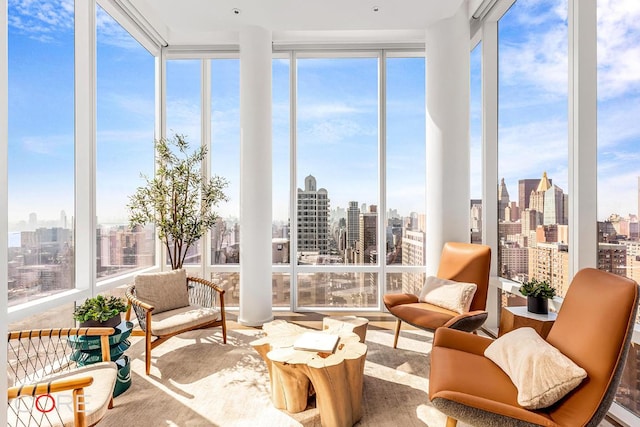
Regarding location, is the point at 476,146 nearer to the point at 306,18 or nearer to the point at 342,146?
the point at 342,146

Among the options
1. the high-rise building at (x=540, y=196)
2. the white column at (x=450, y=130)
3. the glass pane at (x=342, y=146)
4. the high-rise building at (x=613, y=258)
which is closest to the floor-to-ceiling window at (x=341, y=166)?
the glass pane at (x=342, y=146)

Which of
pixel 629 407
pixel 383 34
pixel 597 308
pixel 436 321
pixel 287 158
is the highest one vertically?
pixel 383 34

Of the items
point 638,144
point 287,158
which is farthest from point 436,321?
point 287,158

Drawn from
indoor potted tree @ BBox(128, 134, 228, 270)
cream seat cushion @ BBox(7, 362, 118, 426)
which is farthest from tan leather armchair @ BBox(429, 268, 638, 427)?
indoor potted tree @ BBox(128, 134, 228, 270)

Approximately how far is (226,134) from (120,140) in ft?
4.16

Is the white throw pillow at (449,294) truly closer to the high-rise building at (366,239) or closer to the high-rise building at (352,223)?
the high-rise building at (366,239)

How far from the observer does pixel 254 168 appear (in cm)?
390

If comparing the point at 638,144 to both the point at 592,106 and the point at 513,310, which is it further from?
the point at 513,310

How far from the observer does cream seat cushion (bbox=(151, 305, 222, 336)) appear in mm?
2828

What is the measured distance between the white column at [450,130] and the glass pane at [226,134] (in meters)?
2.55

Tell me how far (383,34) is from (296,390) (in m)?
4.12

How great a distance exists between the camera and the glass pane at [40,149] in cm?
253

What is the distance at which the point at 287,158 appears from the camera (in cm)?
441

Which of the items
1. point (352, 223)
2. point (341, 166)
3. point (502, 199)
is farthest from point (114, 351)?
point (502, 199)
